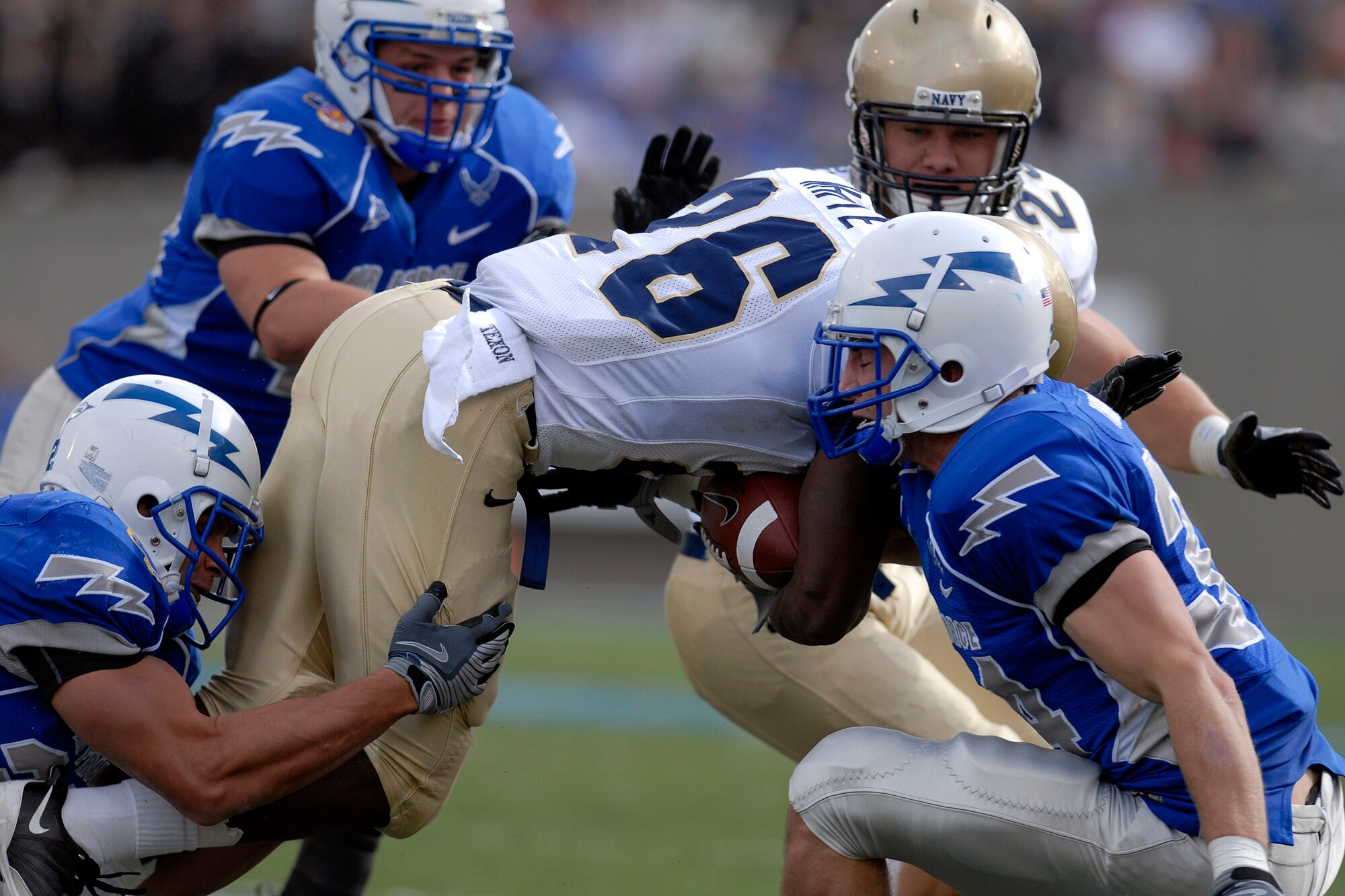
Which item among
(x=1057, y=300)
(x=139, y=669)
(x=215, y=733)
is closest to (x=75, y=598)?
(x=139, y=669)

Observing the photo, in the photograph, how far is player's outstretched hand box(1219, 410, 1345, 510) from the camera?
3592 mm

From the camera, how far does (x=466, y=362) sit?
3.03 metres

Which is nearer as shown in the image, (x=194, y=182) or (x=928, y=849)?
(x=928, y=849)

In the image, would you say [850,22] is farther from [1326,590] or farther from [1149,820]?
[1149,820]

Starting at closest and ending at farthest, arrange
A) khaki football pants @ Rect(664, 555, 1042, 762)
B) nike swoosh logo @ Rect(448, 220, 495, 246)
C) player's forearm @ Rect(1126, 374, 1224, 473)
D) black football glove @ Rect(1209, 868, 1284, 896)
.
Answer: black football glove @ Rect(1209, 868, 1284, 896) < khaki football pants @ Rect(664, 555, 1042, 762) < player's forearm @ Rect(1126, 374, 1224, 473) < nike swoosh logo @ Rect(448, 220, 495, 246)

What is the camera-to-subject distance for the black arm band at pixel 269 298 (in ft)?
12.6

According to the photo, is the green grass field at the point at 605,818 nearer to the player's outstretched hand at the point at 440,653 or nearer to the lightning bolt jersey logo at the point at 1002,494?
the player's outstretched hand at the point at 440,653

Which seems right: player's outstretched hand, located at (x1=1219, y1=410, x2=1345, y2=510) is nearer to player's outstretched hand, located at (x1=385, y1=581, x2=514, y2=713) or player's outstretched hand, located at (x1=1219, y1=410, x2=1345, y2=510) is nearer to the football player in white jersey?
the football player in white jersey

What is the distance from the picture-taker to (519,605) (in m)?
9.99

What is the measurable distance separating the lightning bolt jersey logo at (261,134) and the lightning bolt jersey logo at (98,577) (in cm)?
143

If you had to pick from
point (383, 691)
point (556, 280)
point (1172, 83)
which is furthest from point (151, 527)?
point (1172, 83)

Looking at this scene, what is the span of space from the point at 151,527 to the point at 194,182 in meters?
1.34

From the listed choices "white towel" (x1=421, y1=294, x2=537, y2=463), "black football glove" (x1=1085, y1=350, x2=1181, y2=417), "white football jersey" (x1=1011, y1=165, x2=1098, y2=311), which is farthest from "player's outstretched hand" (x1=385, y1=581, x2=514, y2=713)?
"white football jersey" (x1=1011, y1=165, x2=1098, y2=311)

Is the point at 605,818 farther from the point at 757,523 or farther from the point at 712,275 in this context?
the point at 712,275
